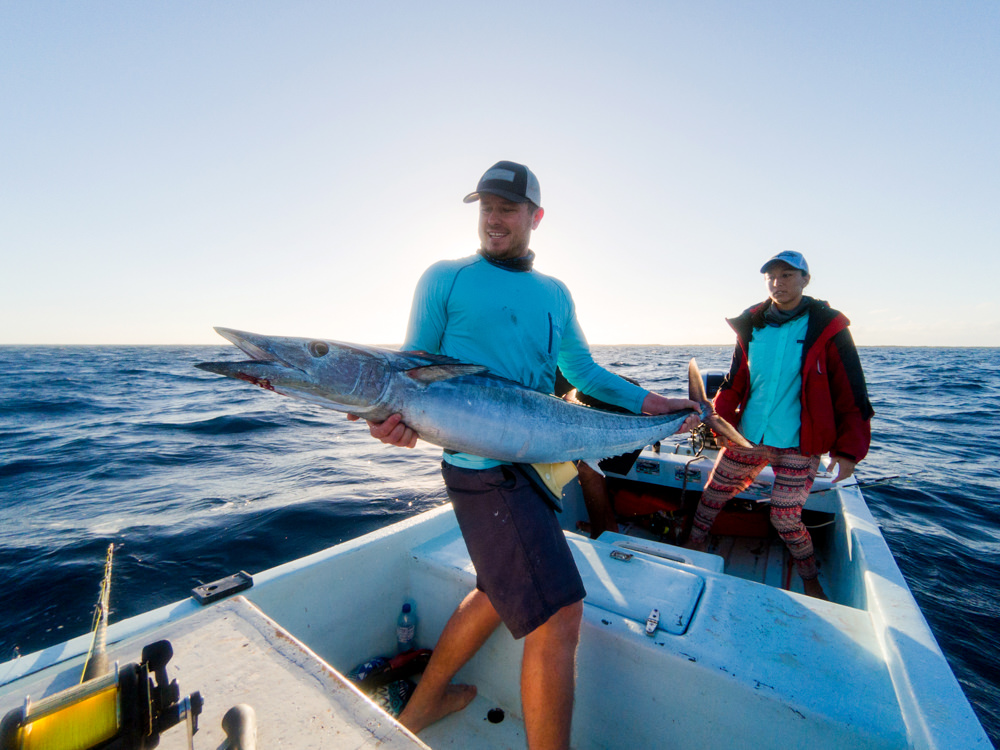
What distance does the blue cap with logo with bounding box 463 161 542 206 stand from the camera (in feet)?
7.18

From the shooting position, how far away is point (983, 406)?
744 inches

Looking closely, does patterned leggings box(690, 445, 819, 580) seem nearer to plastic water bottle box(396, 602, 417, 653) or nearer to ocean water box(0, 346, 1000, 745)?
ocean water box(0, 346, 1000, 745)

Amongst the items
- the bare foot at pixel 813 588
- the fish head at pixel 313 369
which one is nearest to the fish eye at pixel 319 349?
the fish head at pixel 313 369

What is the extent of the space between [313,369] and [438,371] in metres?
0.48

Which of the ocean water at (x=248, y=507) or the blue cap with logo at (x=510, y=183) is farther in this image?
the ocean water at (x=248, y=507)

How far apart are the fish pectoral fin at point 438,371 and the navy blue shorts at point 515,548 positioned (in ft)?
1.48

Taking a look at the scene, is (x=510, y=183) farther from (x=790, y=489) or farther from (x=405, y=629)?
(x=790, y=489)

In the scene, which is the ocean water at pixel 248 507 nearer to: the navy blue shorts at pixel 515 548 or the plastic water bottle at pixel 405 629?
the plastic water bottle at pixel 405 629

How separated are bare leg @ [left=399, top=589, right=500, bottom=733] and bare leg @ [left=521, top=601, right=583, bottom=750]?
1.38 ft

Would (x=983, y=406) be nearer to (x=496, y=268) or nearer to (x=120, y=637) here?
(x=496, y=268)

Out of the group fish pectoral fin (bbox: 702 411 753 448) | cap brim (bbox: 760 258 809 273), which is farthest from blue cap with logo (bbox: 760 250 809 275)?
fish pectoral fin (bbox: 702 411 753 448)

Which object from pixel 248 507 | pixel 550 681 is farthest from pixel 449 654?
pixel 248 507

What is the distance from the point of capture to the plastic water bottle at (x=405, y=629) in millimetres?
2982

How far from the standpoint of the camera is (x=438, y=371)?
6.41ft
